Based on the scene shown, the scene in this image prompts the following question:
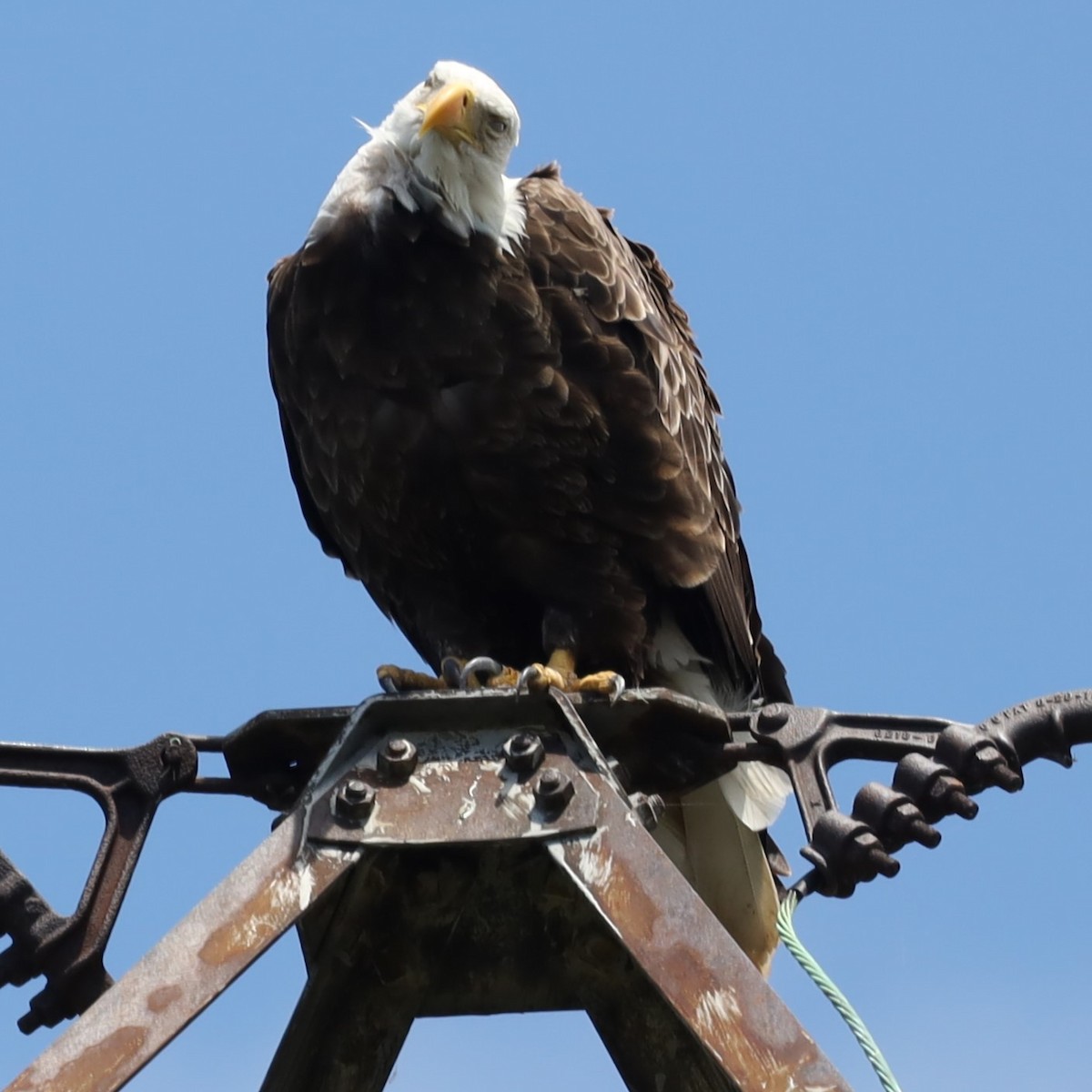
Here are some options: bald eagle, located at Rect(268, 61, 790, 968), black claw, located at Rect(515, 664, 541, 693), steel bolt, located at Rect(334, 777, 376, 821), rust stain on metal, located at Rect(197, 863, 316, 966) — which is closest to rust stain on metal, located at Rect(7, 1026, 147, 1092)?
rust stain on metal, located at Rect(197, 863, 316, 966)

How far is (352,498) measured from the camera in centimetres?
473

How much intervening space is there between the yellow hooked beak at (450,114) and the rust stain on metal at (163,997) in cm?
261

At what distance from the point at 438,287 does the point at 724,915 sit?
1.50m

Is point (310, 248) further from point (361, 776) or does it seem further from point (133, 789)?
point (361, 776)

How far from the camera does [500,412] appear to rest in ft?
14.8

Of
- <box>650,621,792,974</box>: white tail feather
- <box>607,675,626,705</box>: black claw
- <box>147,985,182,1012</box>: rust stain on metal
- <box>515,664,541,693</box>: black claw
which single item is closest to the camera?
<box>147,985,182,1012</box>: rust stain on metal

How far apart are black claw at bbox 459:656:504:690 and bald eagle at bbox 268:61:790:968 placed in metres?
0.31

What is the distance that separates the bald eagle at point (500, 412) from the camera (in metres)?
4.55

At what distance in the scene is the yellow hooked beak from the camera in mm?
4609

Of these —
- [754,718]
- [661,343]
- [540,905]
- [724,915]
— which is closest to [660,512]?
[661,343]

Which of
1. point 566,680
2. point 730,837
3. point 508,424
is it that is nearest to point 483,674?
point 566,680

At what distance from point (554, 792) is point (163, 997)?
564 millimetres

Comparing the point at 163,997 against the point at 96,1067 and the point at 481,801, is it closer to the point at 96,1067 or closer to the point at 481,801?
the point at 96,1067

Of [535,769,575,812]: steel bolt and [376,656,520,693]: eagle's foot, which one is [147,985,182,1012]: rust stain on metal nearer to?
[535,769,575,812]: steel bolt
